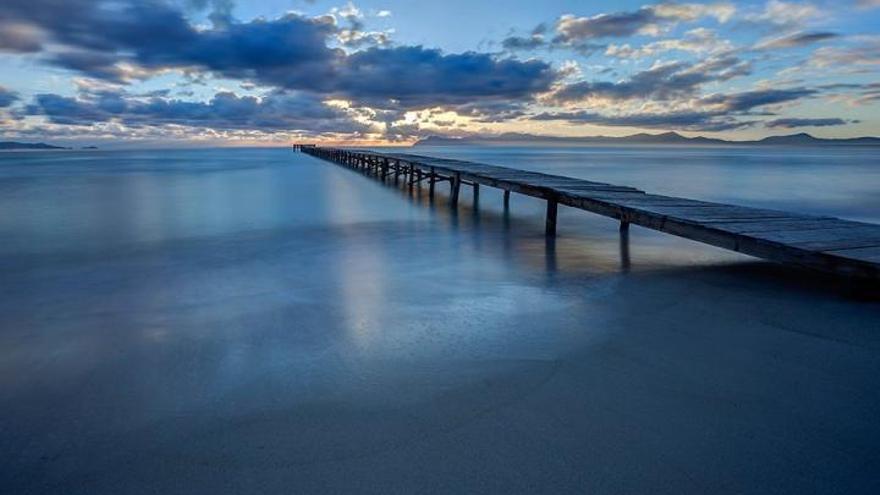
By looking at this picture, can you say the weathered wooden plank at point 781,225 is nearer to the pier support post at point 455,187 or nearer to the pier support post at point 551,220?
the pier support post at point 551,220

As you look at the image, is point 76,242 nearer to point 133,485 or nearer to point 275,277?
point 275,277

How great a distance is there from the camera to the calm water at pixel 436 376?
8.20 ft

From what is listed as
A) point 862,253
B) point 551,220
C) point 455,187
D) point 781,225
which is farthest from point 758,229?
point 455,187

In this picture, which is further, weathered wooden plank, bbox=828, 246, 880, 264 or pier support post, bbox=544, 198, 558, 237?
pier support post, bbox=544, 198, 558, 237

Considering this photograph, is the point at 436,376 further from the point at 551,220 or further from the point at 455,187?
the point at 455,187

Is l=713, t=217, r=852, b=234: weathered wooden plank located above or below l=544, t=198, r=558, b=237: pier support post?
above

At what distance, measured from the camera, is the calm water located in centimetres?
250

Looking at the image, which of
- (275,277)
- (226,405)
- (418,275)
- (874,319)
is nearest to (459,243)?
(418,275)

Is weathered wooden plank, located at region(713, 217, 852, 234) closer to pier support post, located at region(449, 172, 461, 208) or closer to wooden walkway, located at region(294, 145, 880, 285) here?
wooden walkway, located at region(294, 145, 880, 285)

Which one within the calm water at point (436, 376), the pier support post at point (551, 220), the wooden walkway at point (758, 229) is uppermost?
the wooden walkway at point (758, 229)

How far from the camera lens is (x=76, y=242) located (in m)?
9.15

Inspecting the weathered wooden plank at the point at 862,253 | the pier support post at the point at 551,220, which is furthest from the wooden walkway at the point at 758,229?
the pier support post at the point at 551,220

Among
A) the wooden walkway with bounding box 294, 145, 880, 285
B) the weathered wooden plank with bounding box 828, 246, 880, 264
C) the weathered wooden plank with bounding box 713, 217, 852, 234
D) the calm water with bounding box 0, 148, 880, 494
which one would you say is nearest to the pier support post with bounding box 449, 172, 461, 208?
the wooden walkway with bounding box 294, 145, 880, 285

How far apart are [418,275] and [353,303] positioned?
1424 millimetres
